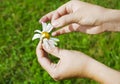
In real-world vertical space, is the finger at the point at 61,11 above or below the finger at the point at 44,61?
above

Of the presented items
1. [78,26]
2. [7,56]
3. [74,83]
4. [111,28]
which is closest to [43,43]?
[78,26]

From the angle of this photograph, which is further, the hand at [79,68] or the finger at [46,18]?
the finger at [46,18]

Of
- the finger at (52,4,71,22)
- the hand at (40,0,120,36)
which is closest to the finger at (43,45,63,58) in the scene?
the hand at (40,0,120,36)

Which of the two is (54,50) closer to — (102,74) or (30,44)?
(102,74)

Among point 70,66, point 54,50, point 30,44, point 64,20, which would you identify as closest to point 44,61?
point 54,50

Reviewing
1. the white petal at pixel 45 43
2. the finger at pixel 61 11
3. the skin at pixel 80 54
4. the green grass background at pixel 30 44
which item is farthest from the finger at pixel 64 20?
the green grass background at pixel 30 44

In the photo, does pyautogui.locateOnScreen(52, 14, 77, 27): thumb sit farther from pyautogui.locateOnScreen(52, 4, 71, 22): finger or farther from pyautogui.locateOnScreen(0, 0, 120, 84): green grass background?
pyautogui.locateOnScreen(0, 0, 120, 84): green grass background

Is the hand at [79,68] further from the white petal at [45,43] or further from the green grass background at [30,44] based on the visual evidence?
the green grass background at [30,44]

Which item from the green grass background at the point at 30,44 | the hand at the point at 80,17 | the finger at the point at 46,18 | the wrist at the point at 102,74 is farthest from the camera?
the green grass background at the point at 30,44
